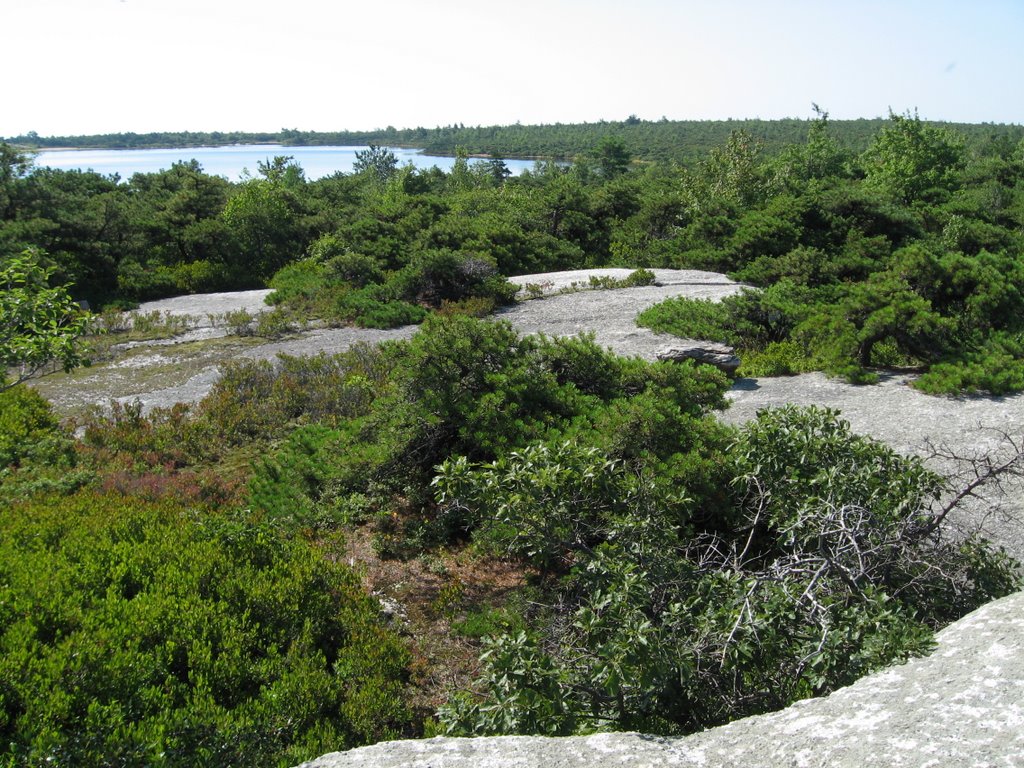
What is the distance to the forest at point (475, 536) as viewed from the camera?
349cm

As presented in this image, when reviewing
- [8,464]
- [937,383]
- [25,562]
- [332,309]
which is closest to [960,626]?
[25,562]

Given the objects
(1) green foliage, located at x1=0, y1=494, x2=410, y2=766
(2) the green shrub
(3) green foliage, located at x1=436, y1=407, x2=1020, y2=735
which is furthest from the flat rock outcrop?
(2) the green shrub

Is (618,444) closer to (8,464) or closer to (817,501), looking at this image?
(817,501)

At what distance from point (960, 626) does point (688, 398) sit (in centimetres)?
473

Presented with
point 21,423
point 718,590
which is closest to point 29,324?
point 21,423

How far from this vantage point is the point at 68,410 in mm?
11141

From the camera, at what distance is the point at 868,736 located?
216cm

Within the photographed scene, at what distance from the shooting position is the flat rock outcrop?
2041 millimetres

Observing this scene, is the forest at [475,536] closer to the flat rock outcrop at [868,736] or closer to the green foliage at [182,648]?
the green foliage at [182,648]

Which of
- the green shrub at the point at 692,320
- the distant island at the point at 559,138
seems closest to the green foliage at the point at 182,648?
the green shrub at the point at 692,320

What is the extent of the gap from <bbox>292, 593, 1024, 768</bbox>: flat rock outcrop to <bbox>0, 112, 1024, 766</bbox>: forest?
34cm

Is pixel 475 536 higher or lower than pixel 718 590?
lower

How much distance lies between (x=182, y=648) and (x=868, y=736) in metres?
4.26

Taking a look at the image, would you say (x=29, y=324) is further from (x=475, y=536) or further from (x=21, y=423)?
(x=475, y=536)
